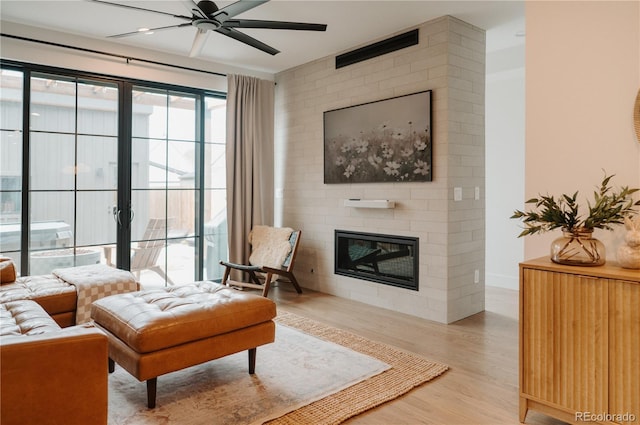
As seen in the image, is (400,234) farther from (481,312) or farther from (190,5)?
(190,5)

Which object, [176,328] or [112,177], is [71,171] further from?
[176,328]

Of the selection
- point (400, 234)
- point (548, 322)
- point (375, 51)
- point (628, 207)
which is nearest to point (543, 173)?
point (628, 207)

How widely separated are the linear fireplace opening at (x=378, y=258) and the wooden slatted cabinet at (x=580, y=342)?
183 centimetres

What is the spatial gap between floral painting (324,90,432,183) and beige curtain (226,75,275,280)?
3.04 ft

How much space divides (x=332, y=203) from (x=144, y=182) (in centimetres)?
206

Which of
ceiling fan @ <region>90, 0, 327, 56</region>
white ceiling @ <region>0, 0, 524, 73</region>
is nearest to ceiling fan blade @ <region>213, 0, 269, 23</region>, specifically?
ceiling fan @ <region>90, 0, 327, 56</region>

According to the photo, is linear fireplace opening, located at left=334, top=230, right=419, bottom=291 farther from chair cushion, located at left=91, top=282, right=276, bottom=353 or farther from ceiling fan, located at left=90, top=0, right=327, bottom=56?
ceiling fan, located at left=90, top=0, right=327, bottom=56

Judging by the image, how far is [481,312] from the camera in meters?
3.98

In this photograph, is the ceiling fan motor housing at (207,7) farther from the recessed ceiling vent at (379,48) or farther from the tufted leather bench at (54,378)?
the tufted leather bench at (54,378)

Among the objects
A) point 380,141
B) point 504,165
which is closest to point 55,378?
point 380,141

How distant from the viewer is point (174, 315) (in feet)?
7.25

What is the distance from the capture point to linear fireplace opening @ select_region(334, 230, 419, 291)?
12.9 ft

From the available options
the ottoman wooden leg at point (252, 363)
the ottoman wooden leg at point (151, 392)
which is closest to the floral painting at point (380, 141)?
the ottoman wooden leg at point (252, 363)

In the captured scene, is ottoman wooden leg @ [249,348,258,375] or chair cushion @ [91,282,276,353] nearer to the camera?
chair cushion @ [91,282,276,353]
